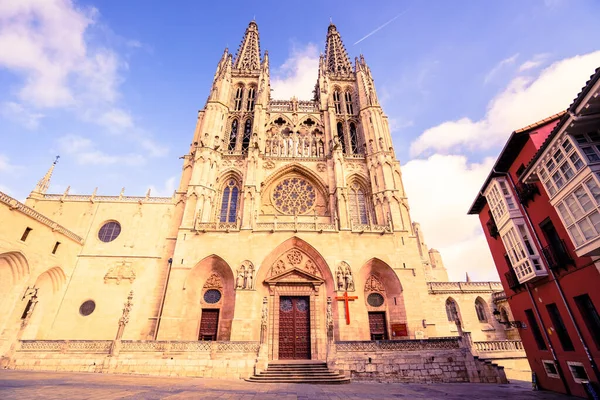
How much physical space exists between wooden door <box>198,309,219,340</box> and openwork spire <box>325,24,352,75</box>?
2876cm

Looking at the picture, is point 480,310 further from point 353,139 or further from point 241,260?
point 241,260

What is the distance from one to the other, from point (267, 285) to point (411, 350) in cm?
909

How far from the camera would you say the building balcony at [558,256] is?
29.4 feet

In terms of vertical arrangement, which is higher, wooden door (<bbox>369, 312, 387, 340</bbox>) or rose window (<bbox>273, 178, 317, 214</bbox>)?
rose window (<bbox>273, 178, 317, 214</bbox>)

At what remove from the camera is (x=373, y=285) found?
18625mm

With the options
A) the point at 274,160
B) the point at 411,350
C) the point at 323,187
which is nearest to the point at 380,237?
the point at 323,187

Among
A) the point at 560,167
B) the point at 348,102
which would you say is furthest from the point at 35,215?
the point at 348,102

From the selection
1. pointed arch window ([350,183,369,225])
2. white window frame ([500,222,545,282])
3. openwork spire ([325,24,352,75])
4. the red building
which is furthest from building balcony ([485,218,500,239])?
openwork spire ([325,24,352,75])

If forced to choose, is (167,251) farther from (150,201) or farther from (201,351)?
(201,351)

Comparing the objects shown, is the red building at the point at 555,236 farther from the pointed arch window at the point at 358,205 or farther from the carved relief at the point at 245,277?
the carved relief at the point at 245,277

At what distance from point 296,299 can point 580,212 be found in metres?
14.3

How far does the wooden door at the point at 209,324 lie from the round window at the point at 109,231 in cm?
909

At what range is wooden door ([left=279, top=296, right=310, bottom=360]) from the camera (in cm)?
1627

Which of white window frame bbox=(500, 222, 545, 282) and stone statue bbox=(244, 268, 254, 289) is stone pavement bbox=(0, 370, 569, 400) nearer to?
white window frame bbox=(500, 222, 545, 282)
